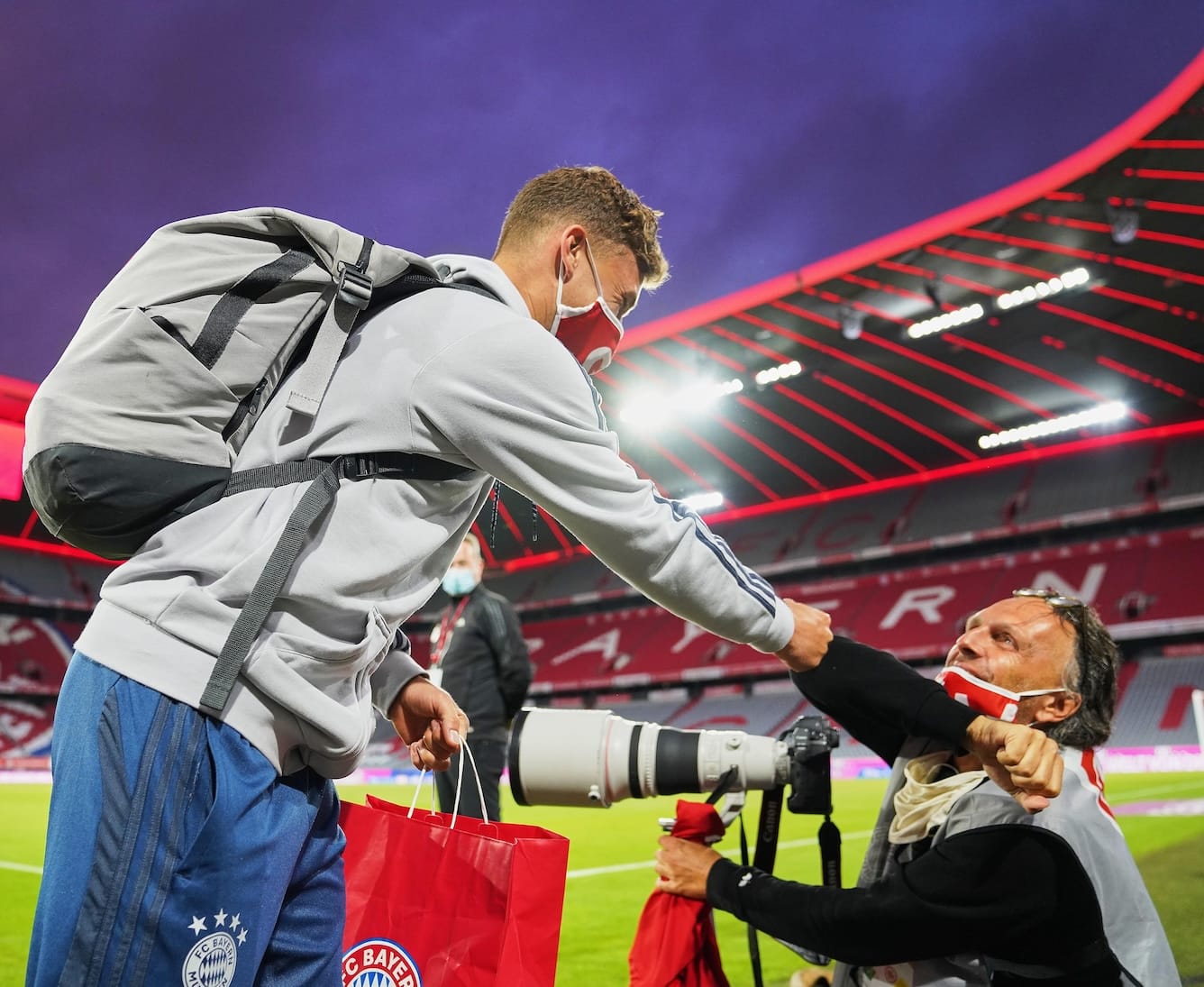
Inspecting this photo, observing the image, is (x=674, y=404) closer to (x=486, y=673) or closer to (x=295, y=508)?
(x=486, y=673)

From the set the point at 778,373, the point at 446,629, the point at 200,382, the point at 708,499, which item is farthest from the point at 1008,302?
the point at 200,382

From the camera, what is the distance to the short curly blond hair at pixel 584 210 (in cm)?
157

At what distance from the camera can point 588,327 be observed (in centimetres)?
164

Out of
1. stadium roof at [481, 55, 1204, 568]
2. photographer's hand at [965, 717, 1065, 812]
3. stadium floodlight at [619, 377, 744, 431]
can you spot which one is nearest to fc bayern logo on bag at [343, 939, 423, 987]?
photographer's hand at [965, 717, 1065, 812]

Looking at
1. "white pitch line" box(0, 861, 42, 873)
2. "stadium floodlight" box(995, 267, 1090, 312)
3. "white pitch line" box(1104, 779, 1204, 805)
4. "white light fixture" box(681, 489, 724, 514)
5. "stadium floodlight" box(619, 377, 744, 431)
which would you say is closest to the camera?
"white pitch line" box(0, 861, 42, 873)

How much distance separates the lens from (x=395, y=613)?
1156 millimetres

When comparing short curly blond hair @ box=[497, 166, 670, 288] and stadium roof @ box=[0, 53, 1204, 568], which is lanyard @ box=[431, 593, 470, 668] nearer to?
short curly blond hair @ box=[497, 166, 670, 288]

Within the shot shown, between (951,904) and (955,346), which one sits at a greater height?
(955,346)

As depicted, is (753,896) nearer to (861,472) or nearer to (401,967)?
(401,967)

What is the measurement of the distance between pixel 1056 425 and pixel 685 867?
2174 centimetres

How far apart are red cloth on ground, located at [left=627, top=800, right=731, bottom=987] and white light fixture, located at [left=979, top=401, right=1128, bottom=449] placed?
21.2 metres

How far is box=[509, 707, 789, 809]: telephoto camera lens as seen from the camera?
5.39 ft

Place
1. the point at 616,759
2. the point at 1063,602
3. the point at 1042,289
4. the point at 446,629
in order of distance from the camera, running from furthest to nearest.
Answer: the point at 1042,289 → the point at 446,629 → the point at 1063,602 → the point at 616,759

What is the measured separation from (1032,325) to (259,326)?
18151 mm
